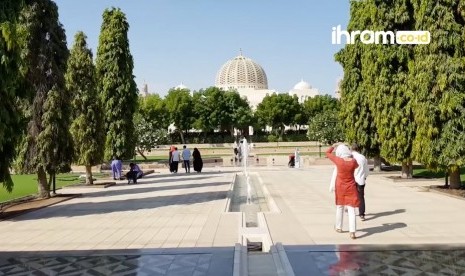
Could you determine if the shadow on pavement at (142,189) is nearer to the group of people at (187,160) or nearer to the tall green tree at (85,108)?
the tall green tree at (85,108)

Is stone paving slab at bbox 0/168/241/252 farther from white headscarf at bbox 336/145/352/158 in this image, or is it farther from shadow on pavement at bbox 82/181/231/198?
white headscarf at bbox 336/145/352/158

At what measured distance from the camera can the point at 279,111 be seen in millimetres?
77312

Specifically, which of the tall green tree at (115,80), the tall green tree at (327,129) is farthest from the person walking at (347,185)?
the tall green tree at (327,129)

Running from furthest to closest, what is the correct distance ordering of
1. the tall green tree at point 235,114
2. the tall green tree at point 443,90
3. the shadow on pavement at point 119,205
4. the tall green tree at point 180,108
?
the tall green tree at point 235,114, the tall green tree at point 180,108, the tall green tree at point 443,90, the shadow on pavement at point 119,205

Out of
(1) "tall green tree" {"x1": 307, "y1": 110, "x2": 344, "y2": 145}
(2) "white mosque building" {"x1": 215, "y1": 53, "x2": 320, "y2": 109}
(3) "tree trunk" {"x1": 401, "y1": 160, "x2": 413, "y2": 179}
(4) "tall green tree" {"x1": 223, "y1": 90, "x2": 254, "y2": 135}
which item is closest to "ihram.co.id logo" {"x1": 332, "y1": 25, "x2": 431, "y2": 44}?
(3) "tree trunk" {"x1": 401, "y1": 160, "x2": 413, "y2": 179}

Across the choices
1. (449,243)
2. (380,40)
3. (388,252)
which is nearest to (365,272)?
(388,252)

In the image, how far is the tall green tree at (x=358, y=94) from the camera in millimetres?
23058

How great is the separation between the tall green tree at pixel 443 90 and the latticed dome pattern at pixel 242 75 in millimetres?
99759

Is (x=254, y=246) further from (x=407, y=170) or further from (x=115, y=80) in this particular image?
(x=115, y=80)

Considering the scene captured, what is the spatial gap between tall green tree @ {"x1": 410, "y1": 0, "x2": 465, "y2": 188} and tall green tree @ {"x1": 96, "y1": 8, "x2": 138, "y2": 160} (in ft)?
49.9

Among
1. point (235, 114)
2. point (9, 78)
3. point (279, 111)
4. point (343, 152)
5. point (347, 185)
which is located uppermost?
point (279, 111)

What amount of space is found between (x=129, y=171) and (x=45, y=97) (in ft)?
24.4

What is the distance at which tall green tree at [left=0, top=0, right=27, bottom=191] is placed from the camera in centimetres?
1053

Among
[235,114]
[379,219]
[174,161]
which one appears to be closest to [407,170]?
[379,219]
